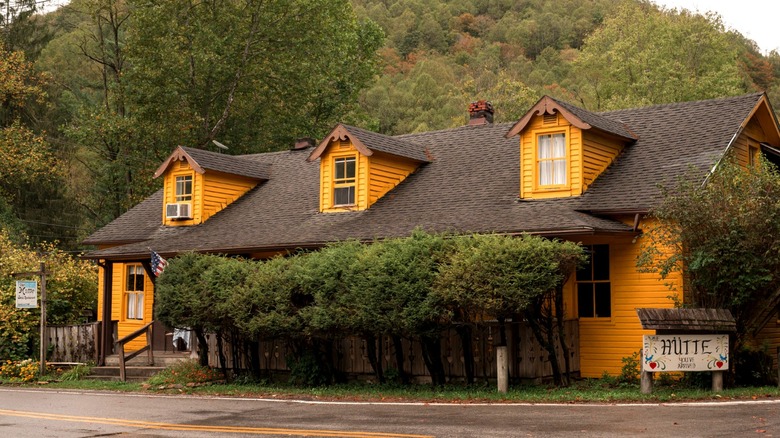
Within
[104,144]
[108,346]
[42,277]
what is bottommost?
[108,346]

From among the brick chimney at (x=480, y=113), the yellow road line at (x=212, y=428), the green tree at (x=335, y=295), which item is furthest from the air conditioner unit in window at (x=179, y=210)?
the yellow road line at (x=212, y=428)

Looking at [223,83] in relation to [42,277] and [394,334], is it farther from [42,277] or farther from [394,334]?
[394,334]

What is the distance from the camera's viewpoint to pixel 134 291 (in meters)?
28.1

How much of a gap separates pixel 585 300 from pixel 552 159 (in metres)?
3.35

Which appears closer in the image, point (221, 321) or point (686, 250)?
point (686, 250)

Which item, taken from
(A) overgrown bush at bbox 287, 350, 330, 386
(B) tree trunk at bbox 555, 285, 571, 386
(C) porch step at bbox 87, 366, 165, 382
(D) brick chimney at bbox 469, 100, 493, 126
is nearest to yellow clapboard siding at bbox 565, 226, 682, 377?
(B) tree trunk at bbox 555, 285, 571, 386

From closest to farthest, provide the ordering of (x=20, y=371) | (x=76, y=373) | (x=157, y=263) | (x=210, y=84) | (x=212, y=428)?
1. (x=212, y=428)
2. (x=157, y=263)
3. (x=76, y=373)
4. (x=20, y=371)
5. (x=210, y=84)

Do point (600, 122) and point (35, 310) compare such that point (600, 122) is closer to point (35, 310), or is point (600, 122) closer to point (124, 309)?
point (124, 309)

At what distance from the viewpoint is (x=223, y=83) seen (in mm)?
37219

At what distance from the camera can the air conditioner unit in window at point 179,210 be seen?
88.8ft

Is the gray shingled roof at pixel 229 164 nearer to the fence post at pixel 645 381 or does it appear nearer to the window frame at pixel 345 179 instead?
the window frame at pixel 345 179

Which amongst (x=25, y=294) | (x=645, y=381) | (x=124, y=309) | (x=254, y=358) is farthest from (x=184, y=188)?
(x=645, y=381)

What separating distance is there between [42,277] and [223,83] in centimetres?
1498

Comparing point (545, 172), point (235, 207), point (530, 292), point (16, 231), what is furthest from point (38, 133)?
point (530, 292)
